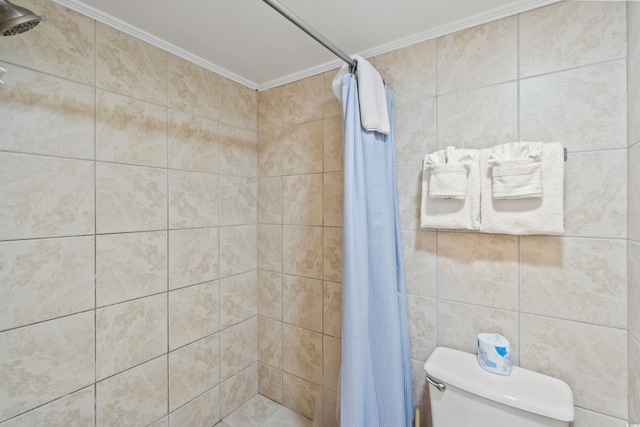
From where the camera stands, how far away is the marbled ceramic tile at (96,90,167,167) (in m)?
1.13

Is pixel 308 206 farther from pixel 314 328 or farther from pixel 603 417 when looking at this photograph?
pixel 603 417

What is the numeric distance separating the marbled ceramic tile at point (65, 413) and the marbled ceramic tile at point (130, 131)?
0.90m

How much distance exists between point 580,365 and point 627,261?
1.27 feet

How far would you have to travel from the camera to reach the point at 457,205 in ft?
3.70

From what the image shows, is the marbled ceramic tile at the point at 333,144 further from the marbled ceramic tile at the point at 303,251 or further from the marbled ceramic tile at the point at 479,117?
the marbled ceramic tile at the point at 479,117

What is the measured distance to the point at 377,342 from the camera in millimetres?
1138

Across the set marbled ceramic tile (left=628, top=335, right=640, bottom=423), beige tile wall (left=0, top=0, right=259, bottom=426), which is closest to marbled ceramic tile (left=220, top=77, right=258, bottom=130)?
beige tile wall (left=0, top=0, right=259, bottom=426)

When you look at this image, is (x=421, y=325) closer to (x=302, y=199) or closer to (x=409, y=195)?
(x=409, y=195)

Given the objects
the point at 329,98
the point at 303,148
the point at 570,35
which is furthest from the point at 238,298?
the point at 570,35

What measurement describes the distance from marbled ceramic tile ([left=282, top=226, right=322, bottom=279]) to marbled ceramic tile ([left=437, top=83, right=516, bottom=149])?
78cm

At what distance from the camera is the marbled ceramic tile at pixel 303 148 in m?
1.56

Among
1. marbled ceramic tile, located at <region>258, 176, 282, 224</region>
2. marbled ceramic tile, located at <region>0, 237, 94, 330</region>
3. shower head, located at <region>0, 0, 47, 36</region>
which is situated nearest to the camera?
shower head, located at <region>0, 0, 47, 36</region>

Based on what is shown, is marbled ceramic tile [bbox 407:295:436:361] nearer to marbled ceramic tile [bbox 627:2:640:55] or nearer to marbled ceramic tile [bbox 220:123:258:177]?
marbled ceramic tile [bbox 627:2:640:55]

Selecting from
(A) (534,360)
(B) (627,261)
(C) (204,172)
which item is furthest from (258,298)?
(B) (627,261)
